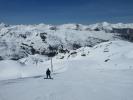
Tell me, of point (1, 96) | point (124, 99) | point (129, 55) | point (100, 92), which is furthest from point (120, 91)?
point (129, 55)

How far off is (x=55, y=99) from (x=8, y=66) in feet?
180

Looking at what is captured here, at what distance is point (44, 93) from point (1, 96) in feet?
11.4

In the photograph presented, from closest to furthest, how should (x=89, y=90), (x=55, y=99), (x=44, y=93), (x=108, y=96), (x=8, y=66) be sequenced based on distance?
(x=55, y=99), (x=108, y=96), (x=44, y=93), (x=89, y=90), (x=8, y=66)

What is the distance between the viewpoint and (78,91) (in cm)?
2106

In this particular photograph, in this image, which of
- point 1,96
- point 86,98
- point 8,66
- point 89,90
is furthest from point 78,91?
point 8,66

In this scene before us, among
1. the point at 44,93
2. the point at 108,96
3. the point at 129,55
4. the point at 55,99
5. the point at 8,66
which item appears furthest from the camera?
the point at 8,66

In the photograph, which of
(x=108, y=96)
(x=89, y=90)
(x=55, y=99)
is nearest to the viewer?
(x=55, y=99)

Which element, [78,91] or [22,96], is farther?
[78,91]

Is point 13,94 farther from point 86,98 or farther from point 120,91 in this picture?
point 120,91

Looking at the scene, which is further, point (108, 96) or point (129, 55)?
point (129, 55)

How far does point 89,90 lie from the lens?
21641 mm

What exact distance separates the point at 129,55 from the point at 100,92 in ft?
142

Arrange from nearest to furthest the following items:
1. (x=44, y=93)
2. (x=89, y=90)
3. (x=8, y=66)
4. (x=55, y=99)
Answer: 1. (x=55, y=99)
2. (x=44, y=93)
3. (x=89, y=90)
4. (x=8, y=66)

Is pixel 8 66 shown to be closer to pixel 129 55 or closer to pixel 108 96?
pixel 129 55
